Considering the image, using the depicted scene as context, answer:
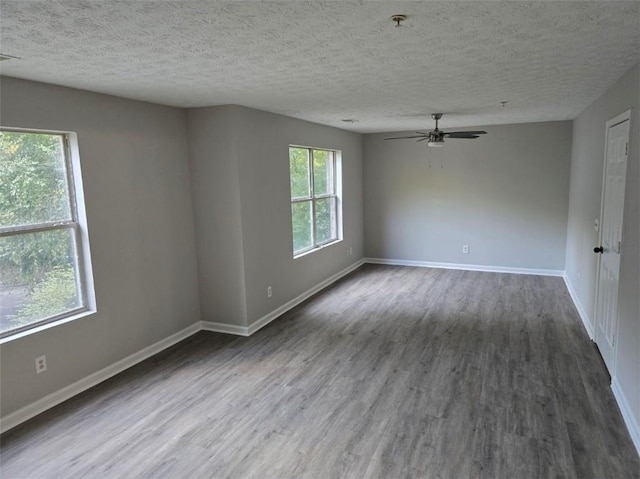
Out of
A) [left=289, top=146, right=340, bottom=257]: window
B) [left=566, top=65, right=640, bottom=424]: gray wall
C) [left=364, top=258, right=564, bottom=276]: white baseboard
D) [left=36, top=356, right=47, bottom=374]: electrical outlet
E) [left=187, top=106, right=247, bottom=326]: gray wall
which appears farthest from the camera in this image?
[left=364, top=258, right=564, bottom=276]: white baseboard

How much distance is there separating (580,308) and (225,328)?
13.1ft

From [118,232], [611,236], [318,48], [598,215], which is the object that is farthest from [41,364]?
[598,215]

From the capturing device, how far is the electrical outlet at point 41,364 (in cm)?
299

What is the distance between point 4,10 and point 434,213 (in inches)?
252

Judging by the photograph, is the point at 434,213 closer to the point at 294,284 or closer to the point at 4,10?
the point at 294,284

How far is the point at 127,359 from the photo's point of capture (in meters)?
3.70

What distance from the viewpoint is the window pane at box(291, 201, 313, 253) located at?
5.48m

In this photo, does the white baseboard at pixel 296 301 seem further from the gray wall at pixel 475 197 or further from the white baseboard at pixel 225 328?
the gray wall at pixel 475 197

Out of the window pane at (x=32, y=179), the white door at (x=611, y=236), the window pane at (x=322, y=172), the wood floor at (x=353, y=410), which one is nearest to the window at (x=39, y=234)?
the window pane at (x=32, y=179)

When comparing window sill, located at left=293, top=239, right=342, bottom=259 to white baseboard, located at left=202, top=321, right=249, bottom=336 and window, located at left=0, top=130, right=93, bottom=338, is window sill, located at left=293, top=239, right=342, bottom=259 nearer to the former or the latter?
white baseboard, located at left=202, top=321, right=249, bottom=336

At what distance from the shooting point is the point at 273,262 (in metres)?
4.82

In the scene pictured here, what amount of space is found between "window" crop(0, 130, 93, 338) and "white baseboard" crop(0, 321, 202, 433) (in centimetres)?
53

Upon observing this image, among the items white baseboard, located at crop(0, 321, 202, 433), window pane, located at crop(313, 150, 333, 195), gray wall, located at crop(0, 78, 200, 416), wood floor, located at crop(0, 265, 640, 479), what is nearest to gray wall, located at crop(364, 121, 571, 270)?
window pane, located at crop(313, 150, 333, 195)

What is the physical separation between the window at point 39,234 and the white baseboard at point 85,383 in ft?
1.74
